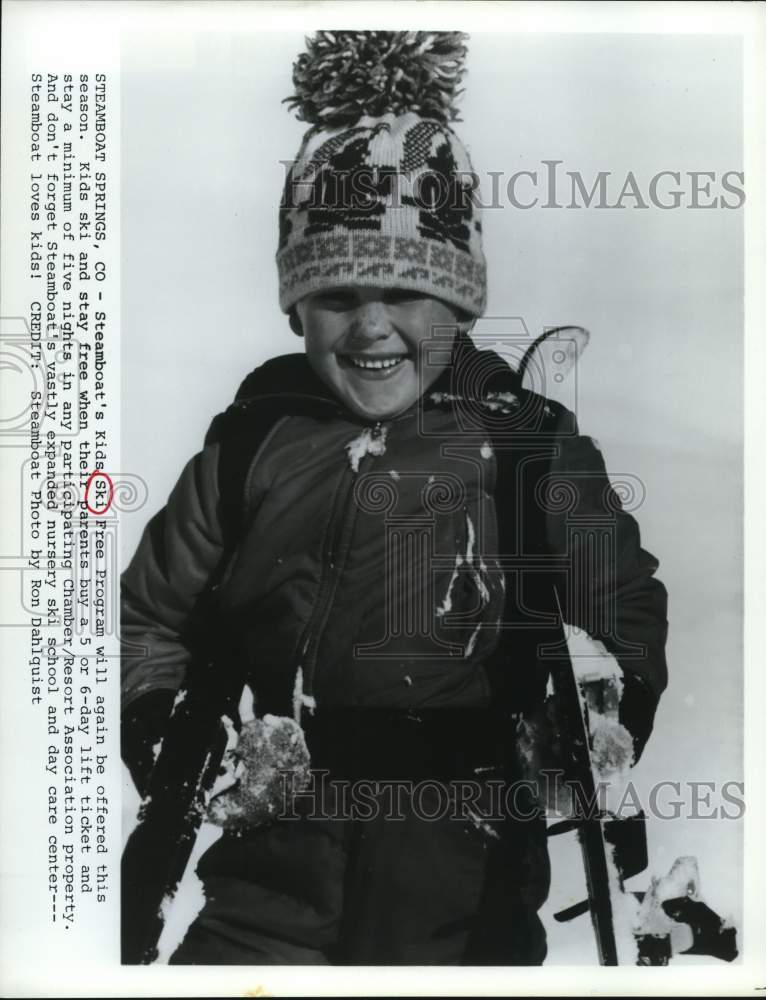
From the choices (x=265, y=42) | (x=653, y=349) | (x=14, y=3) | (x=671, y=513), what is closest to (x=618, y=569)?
(x=671, y=513)

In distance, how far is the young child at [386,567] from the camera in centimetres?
120

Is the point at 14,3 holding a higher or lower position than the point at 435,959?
higher

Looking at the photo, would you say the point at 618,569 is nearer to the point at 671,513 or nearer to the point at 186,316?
the point at 671,513

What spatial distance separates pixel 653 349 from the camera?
1249mm

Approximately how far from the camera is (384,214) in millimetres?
1205

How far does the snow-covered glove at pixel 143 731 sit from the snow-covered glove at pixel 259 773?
0.09m

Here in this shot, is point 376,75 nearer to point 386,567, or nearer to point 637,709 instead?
point 386,567

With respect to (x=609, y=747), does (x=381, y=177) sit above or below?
above

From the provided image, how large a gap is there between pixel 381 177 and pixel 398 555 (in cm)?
49

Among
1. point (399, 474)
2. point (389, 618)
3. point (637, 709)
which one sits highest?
point (399, 474)

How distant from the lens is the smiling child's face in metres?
1.21

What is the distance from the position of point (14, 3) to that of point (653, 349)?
0.97m

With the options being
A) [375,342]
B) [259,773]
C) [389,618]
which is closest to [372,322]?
[375,342]
